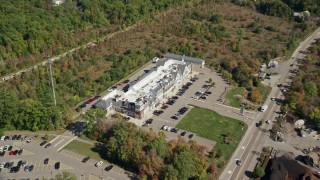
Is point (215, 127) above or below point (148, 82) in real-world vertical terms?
below

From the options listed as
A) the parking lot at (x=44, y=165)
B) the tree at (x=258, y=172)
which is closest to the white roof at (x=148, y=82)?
the parking lot at (x=44, y=165)

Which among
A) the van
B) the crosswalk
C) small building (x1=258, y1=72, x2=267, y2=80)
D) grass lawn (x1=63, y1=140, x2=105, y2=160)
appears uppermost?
small building (x1=258, y1=72, x2=267, y2=80)

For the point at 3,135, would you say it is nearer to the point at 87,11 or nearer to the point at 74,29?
the point at 74,29

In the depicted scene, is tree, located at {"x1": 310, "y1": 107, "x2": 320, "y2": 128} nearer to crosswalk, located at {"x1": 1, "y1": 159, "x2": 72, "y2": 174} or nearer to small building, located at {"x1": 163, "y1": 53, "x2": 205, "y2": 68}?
small building, located at {"x1": 163, "y1": 53, "x2": 205, "y2": 68}

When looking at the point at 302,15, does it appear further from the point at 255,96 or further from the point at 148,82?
the point at 148,82

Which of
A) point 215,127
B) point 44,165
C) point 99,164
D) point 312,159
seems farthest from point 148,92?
point 312,159

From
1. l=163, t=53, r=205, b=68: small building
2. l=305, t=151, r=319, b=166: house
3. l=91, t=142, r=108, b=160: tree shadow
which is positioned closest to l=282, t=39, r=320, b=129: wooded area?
l=305, t=151, r=319, b=166: house

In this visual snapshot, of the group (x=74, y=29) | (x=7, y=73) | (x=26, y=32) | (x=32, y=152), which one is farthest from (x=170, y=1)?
(x=32, y=152)
